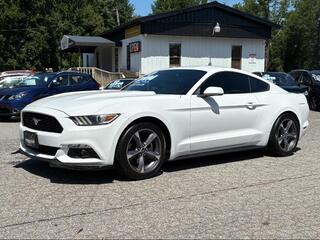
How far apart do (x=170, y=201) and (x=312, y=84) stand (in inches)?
597

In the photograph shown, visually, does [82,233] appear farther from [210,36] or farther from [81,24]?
[81,24]

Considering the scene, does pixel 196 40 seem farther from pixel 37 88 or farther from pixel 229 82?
pixel 229 82

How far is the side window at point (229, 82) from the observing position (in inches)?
294

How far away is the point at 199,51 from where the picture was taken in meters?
30.1

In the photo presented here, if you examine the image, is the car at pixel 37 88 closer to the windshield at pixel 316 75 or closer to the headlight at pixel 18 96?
the headlight at pixel 18 96

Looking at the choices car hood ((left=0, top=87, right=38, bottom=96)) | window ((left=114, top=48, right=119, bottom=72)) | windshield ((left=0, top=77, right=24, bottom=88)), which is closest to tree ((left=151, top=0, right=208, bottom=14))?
window ((left=114, top=48, right=119, bottom=72))

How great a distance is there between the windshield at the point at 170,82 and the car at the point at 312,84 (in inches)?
488

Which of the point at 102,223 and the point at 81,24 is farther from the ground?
the point at 81,24

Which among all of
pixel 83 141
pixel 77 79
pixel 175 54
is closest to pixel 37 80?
Answer: pixel 77 79

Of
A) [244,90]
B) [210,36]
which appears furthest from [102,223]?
[210,36]

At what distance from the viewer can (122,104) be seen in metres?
6.44

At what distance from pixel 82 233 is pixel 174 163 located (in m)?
3.35

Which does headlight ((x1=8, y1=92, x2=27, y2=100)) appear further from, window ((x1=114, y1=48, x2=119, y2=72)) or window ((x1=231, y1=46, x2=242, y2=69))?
window ((x1=114, y1=48, x2=119, y2=72))

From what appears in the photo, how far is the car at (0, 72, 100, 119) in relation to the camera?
581 inches
